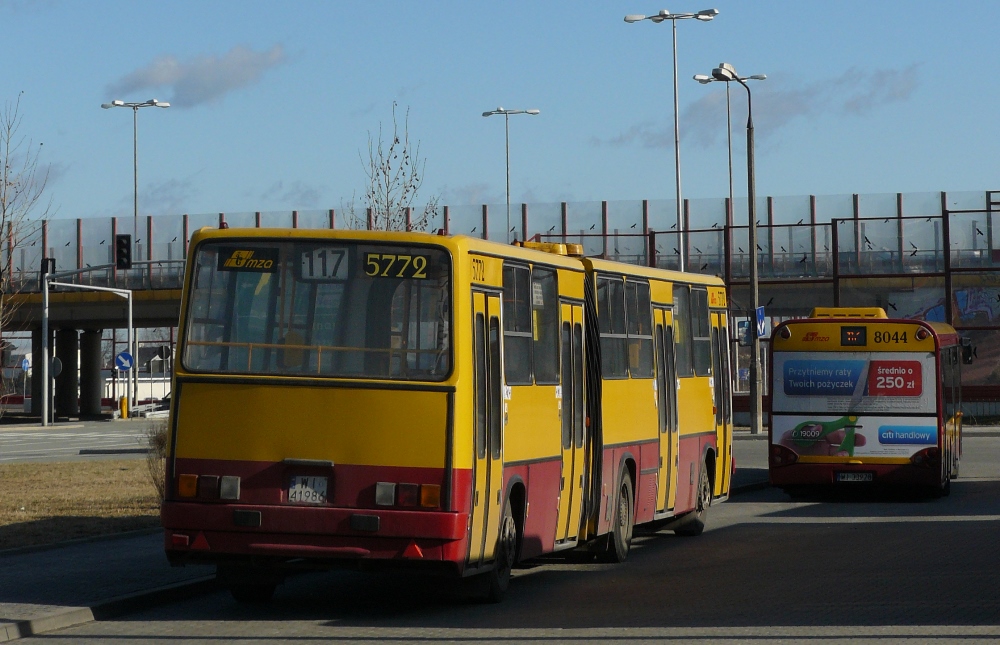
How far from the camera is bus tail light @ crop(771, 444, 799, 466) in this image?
26.0m

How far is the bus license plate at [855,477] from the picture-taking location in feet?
84.2

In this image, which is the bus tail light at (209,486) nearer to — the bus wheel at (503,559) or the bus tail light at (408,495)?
the bus tail light at (408,495)

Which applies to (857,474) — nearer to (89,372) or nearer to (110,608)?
(110,608)

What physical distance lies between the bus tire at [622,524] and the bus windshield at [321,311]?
4.97 m

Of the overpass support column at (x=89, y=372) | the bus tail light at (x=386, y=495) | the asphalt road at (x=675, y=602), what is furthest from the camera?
the overpass support column at (x=89, y=372)

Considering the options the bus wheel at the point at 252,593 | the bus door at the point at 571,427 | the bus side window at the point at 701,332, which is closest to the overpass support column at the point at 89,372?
the bus side window at the point at 701,332

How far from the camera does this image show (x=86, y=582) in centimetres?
1358

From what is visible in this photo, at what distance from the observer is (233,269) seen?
12344mm

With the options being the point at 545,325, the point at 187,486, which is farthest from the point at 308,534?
the point at 545,325

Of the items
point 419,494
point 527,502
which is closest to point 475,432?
point 419,494

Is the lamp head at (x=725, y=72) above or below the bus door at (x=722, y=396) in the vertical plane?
above

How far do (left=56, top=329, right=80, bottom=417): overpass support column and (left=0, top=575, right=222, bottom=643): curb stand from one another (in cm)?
6601

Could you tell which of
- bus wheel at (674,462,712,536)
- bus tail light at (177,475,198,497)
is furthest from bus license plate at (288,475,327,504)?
bus wheel at (674,462,712,536)

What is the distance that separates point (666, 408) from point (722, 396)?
3.27m
